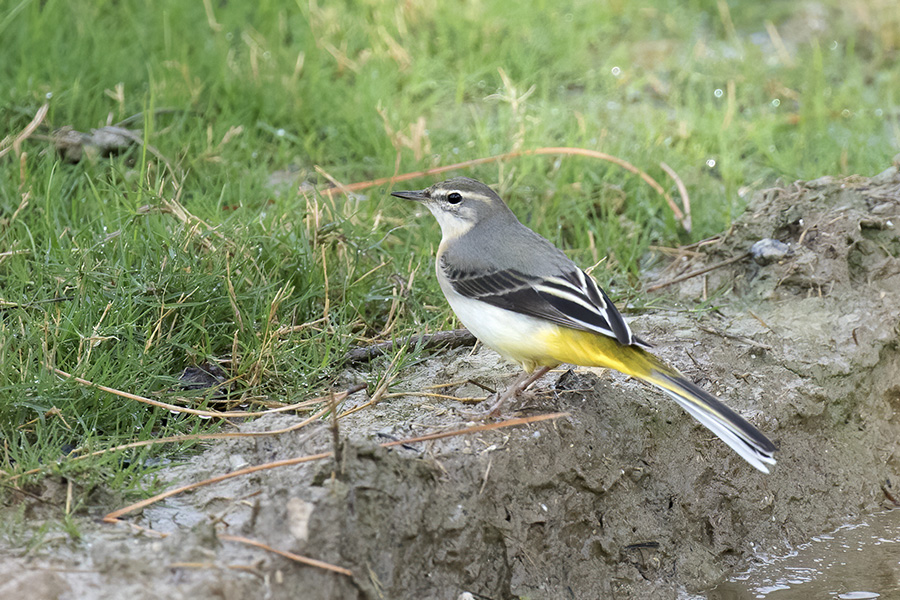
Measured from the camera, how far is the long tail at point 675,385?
352 cm

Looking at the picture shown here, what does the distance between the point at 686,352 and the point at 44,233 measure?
3.47 meters

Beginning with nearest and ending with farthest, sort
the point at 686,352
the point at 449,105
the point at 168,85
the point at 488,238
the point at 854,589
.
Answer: the point at 854,589
the point at 488,238
the point at 686,352
the point at 168,85
the point at 449,105

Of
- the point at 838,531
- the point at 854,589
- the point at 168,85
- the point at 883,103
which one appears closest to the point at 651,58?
the point at 883,103

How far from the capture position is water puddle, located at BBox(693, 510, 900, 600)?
3855mm

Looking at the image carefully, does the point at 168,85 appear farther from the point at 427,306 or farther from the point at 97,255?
the point at 427,306

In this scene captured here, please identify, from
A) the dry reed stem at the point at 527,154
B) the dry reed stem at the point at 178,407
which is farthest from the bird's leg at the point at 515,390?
the dry reed stem at the point at 527,154

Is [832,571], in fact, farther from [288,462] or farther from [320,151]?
[320,151]

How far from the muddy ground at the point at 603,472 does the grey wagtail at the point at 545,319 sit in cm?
32

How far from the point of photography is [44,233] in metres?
4.92

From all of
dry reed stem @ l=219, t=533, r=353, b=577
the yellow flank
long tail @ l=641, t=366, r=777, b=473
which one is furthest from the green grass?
long tail @ l=641, t=366, r=777, b=473

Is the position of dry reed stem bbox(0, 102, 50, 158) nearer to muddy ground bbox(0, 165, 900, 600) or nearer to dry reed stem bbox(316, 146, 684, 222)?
dry reed stem bbox(316, 146, 684, 222)

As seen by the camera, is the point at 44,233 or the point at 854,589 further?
the point at 44,233

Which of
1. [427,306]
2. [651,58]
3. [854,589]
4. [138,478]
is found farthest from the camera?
[651,58]

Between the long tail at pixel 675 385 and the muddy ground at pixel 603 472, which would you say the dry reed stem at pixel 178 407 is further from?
the long tail at pixel 675 385
